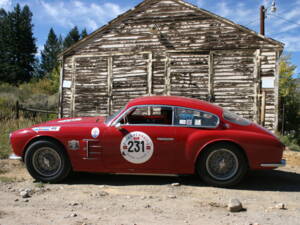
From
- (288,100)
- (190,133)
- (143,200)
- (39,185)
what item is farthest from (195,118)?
(288,100)

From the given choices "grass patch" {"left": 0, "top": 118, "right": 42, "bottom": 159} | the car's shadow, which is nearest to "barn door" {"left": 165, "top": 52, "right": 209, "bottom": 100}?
"grass patch" {"left": 0, "top": 118, "right": 42, "bottom": 159}

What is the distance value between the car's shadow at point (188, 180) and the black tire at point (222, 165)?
22cm

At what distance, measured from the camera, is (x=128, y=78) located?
12008 millimetres

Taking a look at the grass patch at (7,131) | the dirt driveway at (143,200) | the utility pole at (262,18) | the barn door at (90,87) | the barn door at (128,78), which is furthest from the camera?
the utility pole at (262,18)

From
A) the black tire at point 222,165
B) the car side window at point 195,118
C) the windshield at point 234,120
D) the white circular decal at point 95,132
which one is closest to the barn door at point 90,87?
the white circular decal at point 95,132

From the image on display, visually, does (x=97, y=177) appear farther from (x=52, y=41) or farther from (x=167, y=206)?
(x=52, y=41)

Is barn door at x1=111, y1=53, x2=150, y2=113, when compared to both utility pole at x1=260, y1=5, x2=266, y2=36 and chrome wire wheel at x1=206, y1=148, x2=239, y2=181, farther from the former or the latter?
utility pole at x1=260, y1=5, x2=266, y2=36

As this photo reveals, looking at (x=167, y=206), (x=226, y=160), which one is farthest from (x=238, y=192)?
(x=167, y=206)

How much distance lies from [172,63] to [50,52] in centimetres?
6144

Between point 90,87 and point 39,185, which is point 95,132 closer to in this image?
point 39,185

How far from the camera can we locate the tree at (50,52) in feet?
213

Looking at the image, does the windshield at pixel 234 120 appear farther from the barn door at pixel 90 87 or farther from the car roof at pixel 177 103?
the barn door at pixel 90 87

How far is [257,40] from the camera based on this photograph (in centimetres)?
1068

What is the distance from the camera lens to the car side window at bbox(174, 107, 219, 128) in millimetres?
4410
